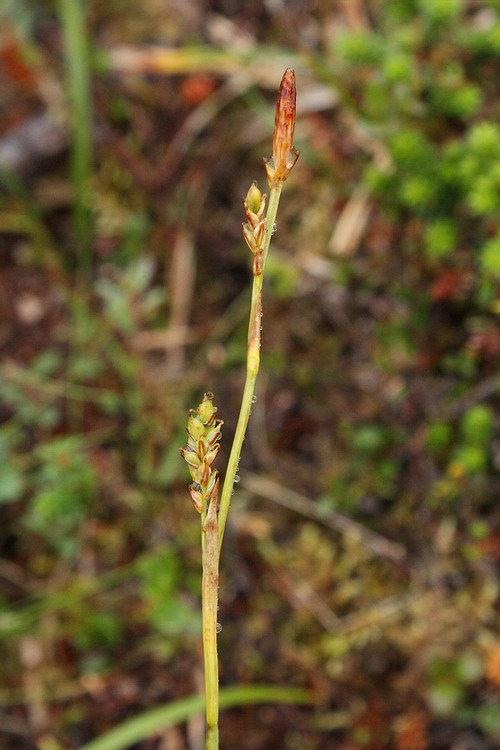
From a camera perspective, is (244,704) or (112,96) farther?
A: (112,96)

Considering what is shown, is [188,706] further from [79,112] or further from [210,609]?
[79,112]

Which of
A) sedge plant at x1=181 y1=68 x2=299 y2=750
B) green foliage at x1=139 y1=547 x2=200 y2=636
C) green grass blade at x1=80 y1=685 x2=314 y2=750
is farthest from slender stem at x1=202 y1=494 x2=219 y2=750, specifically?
green foliage at x1=139 y1=547 x2=200 y2=636

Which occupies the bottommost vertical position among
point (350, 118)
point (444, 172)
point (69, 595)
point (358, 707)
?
point (358, 707)

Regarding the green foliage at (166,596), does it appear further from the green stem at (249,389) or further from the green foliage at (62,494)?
the green stem at (249,389)

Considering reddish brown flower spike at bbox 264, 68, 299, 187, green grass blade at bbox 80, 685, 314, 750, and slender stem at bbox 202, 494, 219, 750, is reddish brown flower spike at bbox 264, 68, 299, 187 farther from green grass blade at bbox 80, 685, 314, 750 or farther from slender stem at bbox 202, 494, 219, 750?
green grass blade at bbox 80, 685, 314, 750

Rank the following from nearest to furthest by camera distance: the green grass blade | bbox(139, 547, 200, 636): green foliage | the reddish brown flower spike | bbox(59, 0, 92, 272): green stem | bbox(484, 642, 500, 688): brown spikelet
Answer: the reddish brown flower spike < the green grass blade < bbox(484, 642, 500, 688): brown spikelet < bbox(139, 547, 200, 636): green foliage < bbox(59, 0, 92, 272): green stem

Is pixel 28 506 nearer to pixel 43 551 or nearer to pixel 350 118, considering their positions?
pixel 43 551

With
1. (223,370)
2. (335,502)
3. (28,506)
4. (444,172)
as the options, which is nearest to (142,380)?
(223,370)

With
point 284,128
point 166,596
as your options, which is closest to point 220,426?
point 284,128
